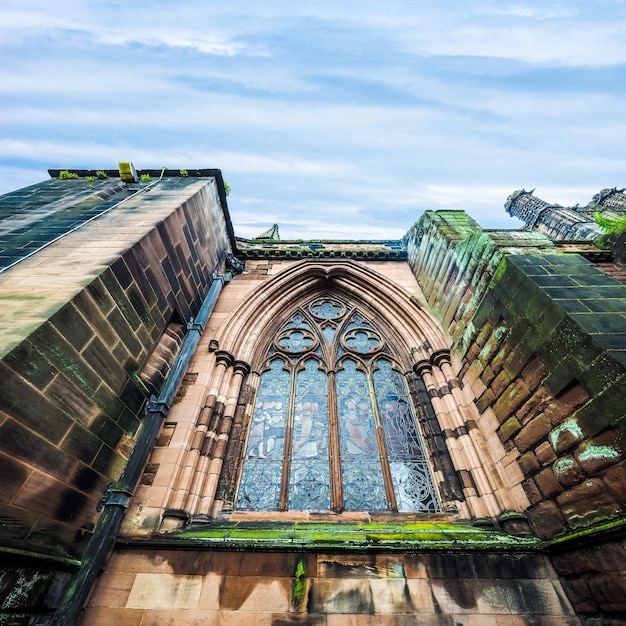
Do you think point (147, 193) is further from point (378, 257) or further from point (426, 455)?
point (426, 455)

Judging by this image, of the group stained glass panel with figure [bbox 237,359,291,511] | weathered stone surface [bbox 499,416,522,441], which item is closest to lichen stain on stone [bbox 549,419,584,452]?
weathered stone surface [bbox 499,416,522,441]

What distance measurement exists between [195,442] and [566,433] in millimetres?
4287

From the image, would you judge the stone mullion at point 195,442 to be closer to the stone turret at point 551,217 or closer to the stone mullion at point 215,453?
the stone mullion at point 215,453

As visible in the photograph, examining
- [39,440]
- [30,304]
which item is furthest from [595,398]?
[30,304]

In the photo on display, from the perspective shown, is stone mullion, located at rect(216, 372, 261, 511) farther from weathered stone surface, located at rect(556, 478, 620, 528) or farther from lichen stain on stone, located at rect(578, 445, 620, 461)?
lichen stain on stone, located at rect(578, 445, 620, 461)

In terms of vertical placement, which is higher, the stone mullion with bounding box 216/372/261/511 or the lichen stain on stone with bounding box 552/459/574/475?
the stone mullion with bounding box 216/372/261/511

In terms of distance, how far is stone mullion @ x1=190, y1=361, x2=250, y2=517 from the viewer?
4078 millimetres

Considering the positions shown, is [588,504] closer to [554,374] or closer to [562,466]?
[562,466]

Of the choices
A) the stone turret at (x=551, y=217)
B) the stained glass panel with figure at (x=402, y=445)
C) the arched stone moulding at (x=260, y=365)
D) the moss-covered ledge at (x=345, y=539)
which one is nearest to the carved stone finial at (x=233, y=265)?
the arched stone moulding at (x=260, y=365)

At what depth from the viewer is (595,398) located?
2939mm

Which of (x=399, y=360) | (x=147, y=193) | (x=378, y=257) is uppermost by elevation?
(x=378, y=257)

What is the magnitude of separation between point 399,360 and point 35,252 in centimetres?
592

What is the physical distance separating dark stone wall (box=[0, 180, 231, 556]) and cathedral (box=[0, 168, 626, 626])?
20 millimetres

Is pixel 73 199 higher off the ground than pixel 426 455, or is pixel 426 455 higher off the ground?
Answer: pixel 73 199
